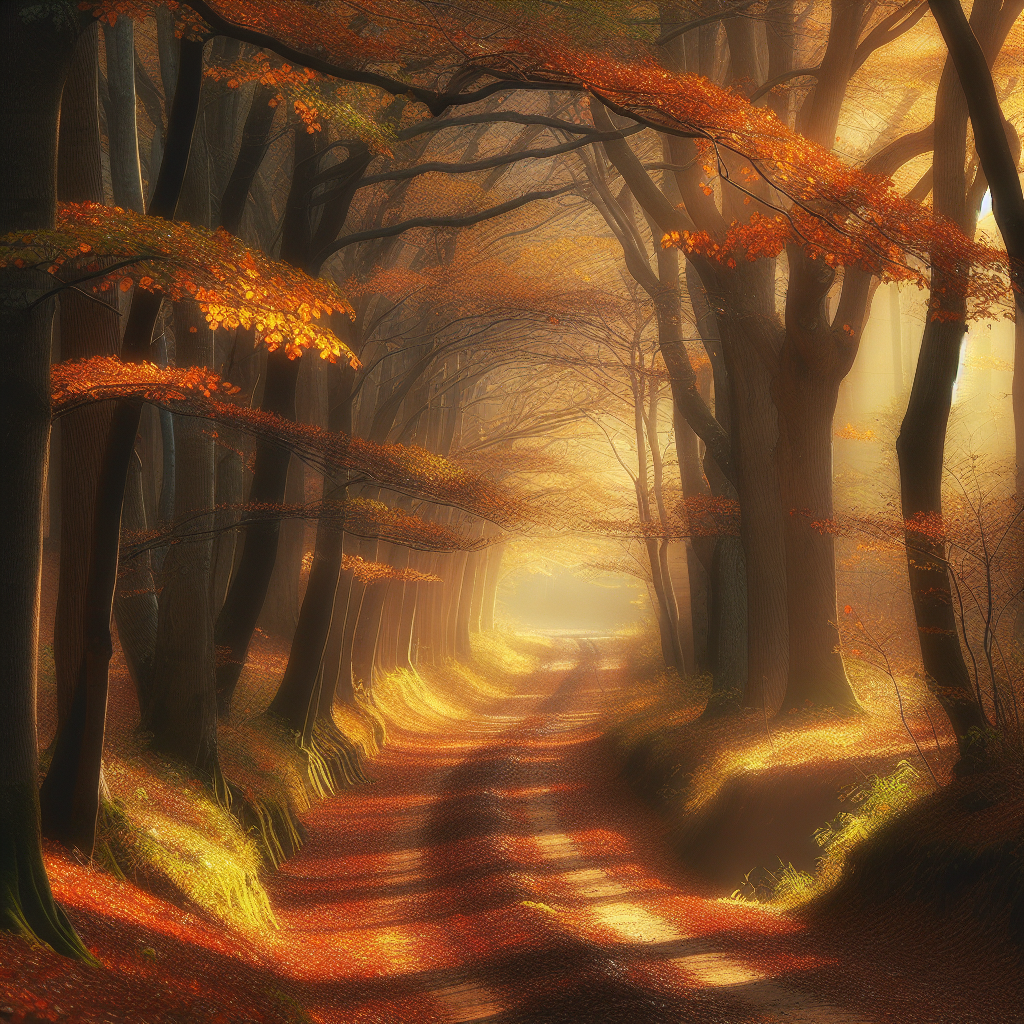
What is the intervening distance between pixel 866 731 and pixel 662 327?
24.3ft

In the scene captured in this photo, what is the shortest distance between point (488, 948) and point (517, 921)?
616 millimetres

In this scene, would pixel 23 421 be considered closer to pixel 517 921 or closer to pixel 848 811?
pixel 517 921

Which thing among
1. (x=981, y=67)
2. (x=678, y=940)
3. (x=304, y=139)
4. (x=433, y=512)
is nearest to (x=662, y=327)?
(x=304, y=139)

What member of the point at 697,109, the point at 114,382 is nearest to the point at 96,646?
the point at 114,382

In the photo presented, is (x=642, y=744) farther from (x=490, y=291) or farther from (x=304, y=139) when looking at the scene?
(x=304, y=139)

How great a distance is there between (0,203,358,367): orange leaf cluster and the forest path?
4.77m

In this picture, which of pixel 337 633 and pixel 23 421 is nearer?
pixel 23 421

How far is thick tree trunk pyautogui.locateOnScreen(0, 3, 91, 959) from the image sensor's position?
18.9ft

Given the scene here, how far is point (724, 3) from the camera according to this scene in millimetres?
12617

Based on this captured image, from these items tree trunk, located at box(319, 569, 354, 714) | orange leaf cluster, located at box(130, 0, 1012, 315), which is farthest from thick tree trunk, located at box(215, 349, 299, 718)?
orange leaf cluster, located at box(130, 0, 1012, 315)

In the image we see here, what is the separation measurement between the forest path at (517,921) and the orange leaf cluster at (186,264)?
4.77 metres

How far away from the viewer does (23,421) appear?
5883mm

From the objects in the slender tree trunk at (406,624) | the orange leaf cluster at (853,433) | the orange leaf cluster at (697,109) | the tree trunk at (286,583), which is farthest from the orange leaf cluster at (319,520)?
the orange leaf cluster at (853,433)

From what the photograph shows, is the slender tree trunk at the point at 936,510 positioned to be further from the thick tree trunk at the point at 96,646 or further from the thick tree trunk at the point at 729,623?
the thick tree trunk at the point at 729,623
